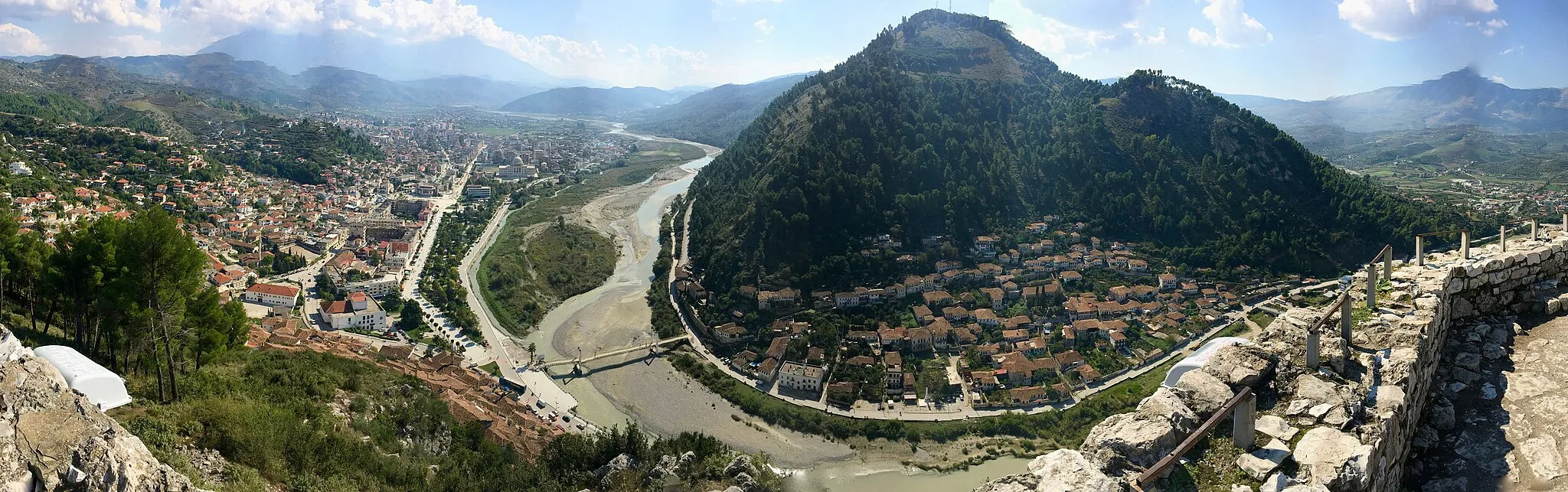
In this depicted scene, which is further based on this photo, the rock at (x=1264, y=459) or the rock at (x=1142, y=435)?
the rock at (x=1142, y=435)

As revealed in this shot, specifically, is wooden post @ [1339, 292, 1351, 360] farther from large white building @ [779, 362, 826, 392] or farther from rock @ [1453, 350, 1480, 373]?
Result: large white building @ [779, 362, 826, 392]

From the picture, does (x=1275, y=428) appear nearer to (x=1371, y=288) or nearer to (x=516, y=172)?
(x=1371, y=288)

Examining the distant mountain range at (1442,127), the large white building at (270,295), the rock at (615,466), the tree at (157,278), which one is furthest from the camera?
the distant mountain range at (1442,127)

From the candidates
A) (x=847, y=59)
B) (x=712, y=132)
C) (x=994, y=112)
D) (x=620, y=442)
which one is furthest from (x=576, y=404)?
(x=712, y=132)

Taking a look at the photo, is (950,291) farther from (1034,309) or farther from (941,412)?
(941,412)

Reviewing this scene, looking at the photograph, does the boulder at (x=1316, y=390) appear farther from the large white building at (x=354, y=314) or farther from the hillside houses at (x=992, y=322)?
the large white building at (x=354, y=314)

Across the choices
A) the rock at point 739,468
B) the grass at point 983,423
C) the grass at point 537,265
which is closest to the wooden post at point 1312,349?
the rock at point 739,468

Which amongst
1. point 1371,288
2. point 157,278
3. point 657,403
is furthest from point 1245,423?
point 657,403
